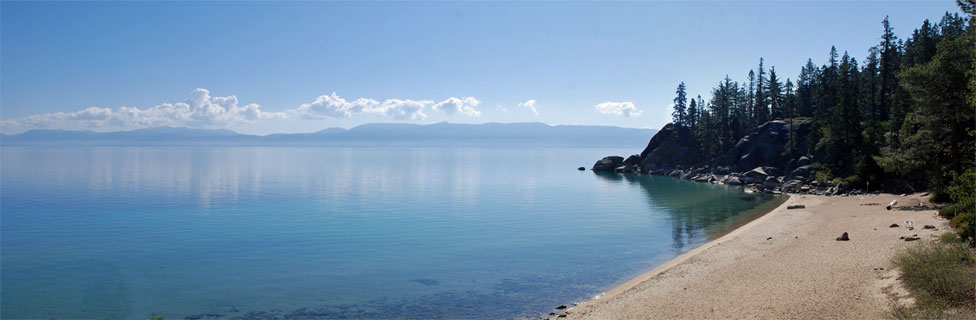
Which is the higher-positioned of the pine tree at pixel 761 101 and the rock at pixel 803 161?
the pine tree at pixel 761 101

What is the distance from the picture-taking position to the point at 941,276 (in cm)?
1466

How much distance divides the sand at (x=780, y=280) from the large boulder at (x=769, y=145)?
177 feet

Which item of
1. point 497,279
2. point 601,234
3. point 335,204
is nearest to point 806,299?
point 497,279

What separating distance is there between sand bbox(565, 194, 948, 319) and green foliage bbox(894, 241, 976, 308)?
0.83 m

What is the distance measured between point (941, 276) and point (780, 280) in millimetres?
6345

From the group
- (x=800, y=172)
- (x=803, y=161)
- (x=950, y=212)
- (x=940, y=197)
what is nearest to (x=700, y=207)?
(x=940, y=197)

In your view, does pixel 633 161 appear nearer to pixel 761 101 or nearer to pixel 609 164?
pixel 609 164

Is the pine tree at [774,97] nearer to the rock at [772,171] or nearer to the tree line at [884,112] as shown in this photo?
the tree line at [884,112]

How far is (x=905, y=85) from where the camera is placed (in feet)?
121

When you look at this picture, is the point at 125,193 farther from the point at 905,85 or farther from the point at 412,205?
the point at 905,85

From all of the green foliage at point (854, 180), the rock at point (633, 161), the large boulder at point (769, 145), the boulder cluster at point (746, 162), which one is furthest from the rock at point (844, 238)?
the rock at point (633, 161)

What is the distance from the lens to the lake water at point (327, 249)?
23094 mm

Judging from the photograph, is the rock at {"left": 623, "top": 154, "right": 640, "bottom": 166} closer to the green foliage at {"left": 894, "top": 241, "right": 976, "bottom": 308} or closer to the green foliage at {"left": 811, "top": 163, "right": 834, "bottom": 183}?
the green foliage at {"left": 811, "top": 163, "right": 834, "bottom": 183}

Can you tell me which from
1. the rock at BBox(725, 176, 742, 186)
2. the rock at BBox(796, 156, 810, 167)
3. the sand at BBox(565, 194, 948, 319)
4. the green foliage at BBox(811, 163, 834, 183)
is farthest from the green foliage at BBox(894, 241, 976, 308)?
the rock at BBox(725, 176, 742, 186)
